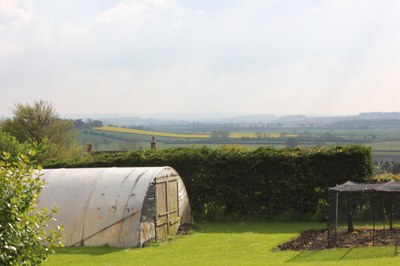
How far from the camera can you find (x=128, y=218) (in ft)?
63.7

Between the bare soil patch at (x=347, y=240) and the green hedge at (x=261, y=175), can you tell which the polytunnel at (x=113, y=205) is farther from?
the bare soil patch at (x=347, y=240)

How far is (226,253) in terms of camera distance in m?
16.6

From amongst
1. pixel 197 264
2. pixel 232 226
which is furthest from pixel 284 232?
pixel 197 264

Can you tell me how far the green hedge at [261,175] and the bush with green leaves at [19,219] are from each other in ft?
58.3

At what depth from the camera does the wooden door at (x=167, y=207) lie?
2041 cm

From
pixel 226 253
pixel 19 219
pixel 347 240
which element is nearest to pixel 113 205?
pixel 226 253

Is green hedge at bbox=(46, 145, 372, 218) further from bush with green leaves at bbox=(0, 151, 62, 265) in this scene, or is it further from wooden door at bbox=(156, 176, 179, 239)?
bush with green leaves at bbox=(0, 151, 62, 265)

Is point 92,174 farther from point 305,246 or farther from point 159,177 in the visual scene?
point 305,246

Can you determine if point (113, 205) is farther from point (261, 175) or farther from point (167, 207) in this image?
point (261, 175)

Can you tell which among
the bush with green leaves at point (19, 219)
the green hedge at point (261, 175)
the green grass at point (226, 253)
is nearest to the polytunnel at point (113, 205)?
the green grass at point (226, 253)

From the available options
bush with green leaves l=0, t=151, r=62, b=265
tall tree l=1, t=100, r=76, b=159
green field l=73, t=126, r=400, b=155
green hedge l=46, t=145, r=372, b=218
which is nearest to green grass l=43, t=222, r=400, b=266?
green hedge l=46, t=145, r=372, b=218

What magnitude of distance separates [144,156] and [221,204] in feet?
14.1

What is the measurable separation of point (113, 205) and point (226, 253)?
518 centimetres

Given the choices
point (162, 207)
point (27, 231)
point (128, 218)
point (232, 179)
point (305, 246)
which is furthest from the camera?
point (232, 179)
